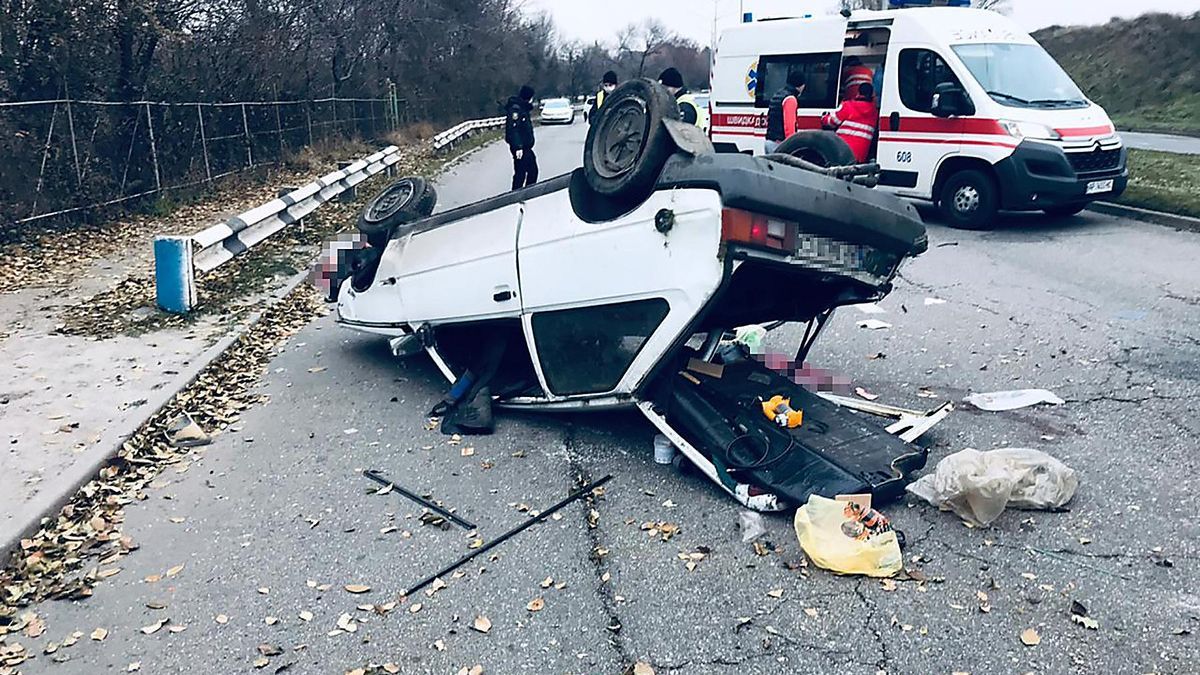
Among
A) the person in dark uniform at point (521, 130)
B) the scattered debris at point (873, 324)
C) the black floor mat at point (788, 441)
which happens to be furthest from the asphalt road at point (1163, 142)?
the black floor mat at point (788, 441)

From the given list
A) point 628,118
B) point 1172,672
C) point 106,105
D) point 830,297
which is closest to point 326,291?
point 628,118

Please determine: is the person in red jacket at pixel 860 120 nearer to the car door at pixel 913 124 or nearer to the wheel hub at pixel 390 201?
the car door at pixel 913 124

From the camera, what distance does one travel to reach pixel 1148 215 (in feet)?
41.7

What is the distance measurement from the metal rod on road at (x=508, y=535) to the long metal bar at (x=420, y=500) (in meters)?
0.20

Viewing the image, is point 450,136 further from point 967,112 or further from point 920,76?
point 967,112

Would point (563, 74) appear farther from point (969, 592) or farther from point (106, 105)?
point (969, 592)

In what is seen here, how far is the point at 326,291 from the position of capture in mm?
7812

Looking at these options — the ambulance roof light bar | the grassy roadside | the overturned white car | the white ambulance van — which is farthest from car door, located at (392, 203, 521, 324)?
the ambulance roof light bar

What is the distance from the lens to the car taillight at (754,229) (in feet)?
14.7

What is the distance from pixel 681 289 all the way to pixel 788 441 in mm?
903

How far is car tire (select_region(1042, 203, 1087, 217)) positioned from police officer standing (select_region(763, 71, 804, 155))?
135 inches

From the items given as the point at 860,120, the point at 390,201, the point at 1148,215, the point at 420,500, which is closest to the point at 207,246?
the point at 390,201

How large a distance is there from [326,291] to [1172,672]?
20.3 feet

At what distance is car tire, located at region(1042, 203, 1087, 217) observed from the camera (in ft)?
40.9
